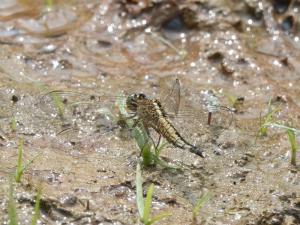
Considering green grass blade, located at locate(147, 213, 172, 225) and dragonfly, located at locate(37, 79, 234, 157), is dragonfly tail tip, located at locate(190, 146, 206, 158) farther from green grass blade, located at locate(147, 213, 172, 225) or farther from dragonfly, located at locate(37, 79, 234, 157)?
green grass blade, located at locate(147, 213, 172, 225)

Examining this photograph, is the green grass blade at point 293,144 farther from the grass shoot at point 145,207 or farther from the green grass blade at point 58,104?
the green grass blade at point 58,104

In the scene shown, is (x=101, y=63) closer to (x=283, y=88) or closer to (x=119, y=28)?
(x=119, y=28)

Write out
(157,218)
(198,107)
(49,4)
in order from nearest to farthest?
(157,218) → (198,107) → (49,4)

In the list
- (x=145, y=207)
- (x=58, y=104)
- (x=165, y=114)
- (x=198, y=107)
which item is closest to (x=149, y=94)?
(x=198, y=107)

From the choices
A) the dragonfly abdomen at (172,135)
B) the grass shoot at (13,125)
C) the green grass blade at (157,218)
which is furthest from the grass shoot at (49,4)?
the green grass blade at (157,218)

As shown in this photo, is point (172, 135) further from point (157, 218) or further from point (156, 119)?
point (157, 218)

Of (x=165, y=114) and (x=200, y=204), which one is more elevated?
(x=165, y=114)

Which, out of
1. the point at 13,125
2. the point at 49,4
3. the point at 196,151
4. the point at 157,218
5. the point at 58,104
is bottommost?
the point at 157,218
